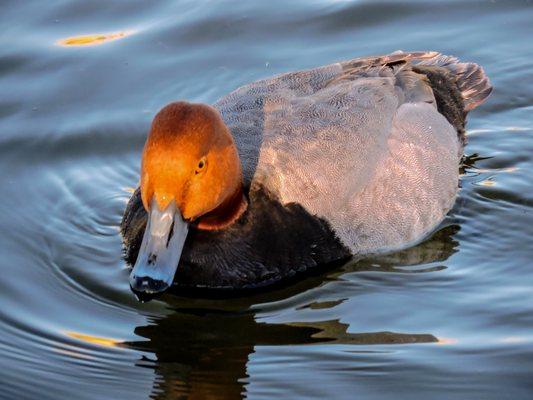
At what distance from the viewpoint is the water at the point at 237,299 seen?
6.12 metres

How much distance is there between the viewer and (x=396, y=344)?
20.9 ft

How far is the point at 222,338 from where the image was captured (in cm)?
658

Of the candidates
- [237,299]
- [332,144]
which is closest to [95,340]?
[237,299]

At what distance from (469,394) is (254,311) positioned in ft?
5.11

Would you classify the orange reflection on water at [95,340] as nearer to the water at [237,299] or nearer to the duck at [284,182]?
the water at [237,299]

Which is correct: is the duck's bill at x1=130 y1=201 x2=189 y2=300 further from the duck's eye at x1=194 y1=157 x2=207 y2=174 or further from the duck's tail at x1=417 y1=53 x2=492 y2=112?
the duck's tail at x1=417 y1=53 x2=492 y2=112

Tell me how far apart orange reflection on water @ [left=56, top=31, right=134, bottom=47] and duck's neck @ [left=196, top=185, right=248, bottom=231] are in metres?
3.82

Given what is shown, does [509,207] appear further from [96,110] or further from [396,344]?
[96,110]

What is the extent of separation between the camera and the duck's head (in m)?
6.44

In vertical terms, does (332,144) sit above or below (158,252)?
above

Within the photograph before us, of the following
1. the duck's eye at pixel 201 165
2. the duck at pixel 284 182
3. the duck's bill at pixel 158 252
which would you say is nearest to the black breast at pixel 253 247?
the duck at pixel 284 182

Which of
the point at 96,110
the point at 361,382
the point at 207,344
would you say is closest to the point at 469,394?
→ the point at 361,382

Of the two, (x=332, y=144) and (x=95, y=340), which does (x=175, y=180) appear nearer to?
(x=95, y=340)

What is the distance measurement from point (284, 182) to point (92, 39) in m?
3.92
